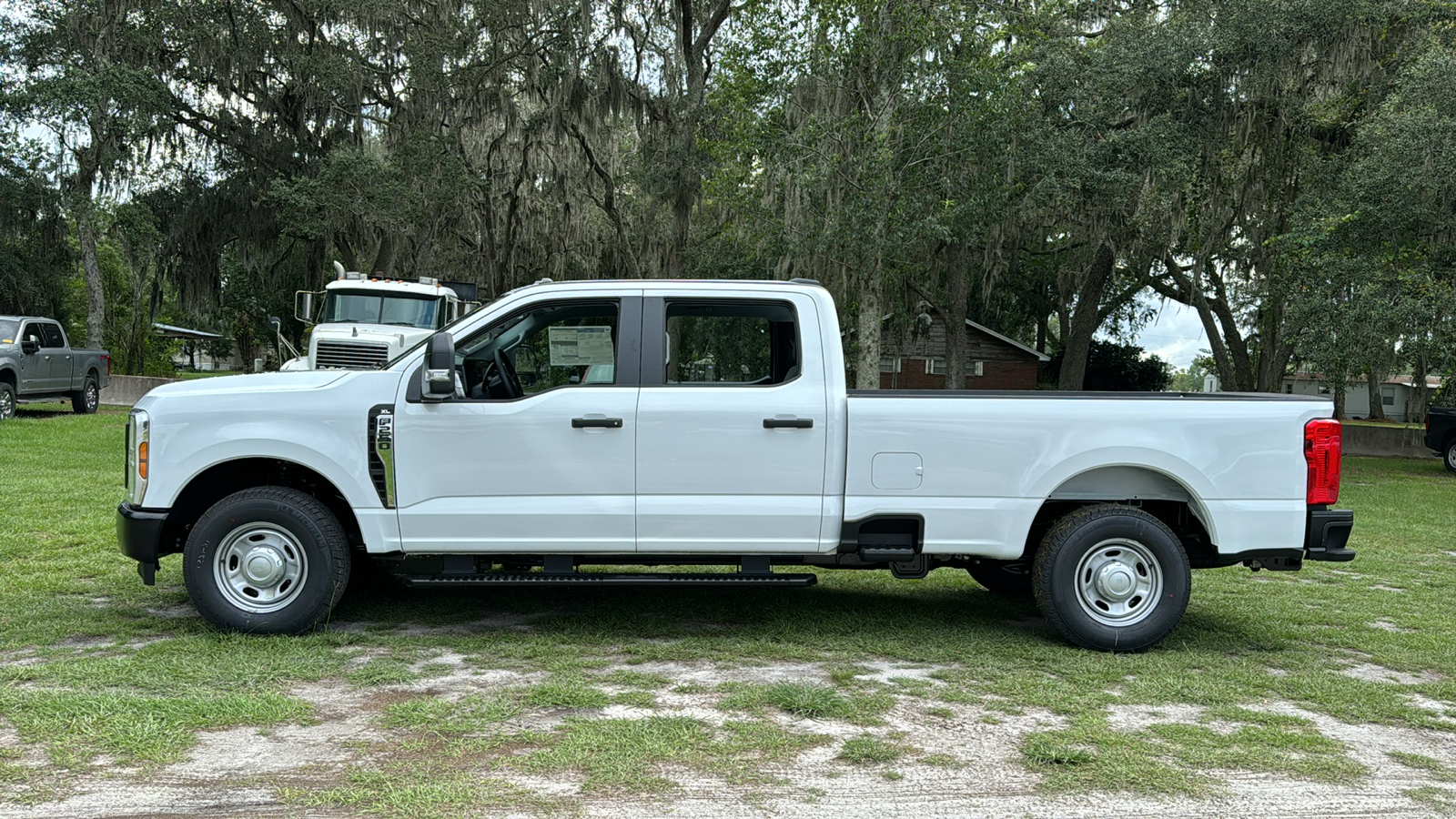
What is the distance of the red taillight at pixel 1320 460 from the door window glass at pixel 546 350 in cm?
387

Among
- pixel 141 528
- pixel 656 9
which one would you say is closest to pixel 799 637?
pixel 141 528

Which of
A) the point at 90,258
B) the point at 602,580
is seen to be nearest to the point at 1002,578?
the point at 602,580

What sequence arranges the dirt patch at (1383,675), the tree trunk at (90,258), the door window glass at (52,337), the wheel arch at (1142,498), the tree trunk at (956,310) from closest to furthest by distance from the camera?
1. the dirt patch at (1383,675)
2. the wheel arch at (1142,498)
3. the door window glass at (52,337)
4. the tree trunk at (956,310)
5. the tree trunk at (90,258)

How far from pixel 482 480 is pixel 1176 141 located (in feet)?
57.6

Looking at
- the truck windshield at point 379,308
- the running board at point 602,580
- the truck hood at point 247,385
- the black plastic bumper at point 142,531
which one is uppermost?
the truck windshield at point 379,308

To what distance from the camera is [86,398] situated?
23.5 meters

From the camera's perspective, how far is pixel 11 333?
20672 mm

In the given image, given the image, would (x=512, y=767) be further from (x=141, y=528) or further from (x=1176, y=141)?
(x=1176, y=141)

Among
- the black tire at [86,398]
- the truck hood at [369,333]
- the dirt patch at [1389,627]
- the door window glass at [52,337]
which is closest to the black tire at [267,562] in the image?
the dirt patch at [1389,627]

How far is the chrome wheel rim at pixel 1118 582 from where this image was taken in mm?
6266

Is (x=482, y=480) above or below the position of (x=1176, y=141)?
below

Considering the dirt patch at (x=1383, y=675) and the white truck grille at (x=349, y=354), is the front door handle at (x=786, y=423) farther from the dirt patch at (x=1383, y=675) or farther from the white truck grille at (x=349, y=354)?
the white truck grille at (x=349, y=354)

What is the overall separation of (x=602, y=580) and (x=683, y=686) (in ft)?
3.28

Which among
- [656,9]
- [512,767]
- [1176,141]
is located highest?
[656,9]
